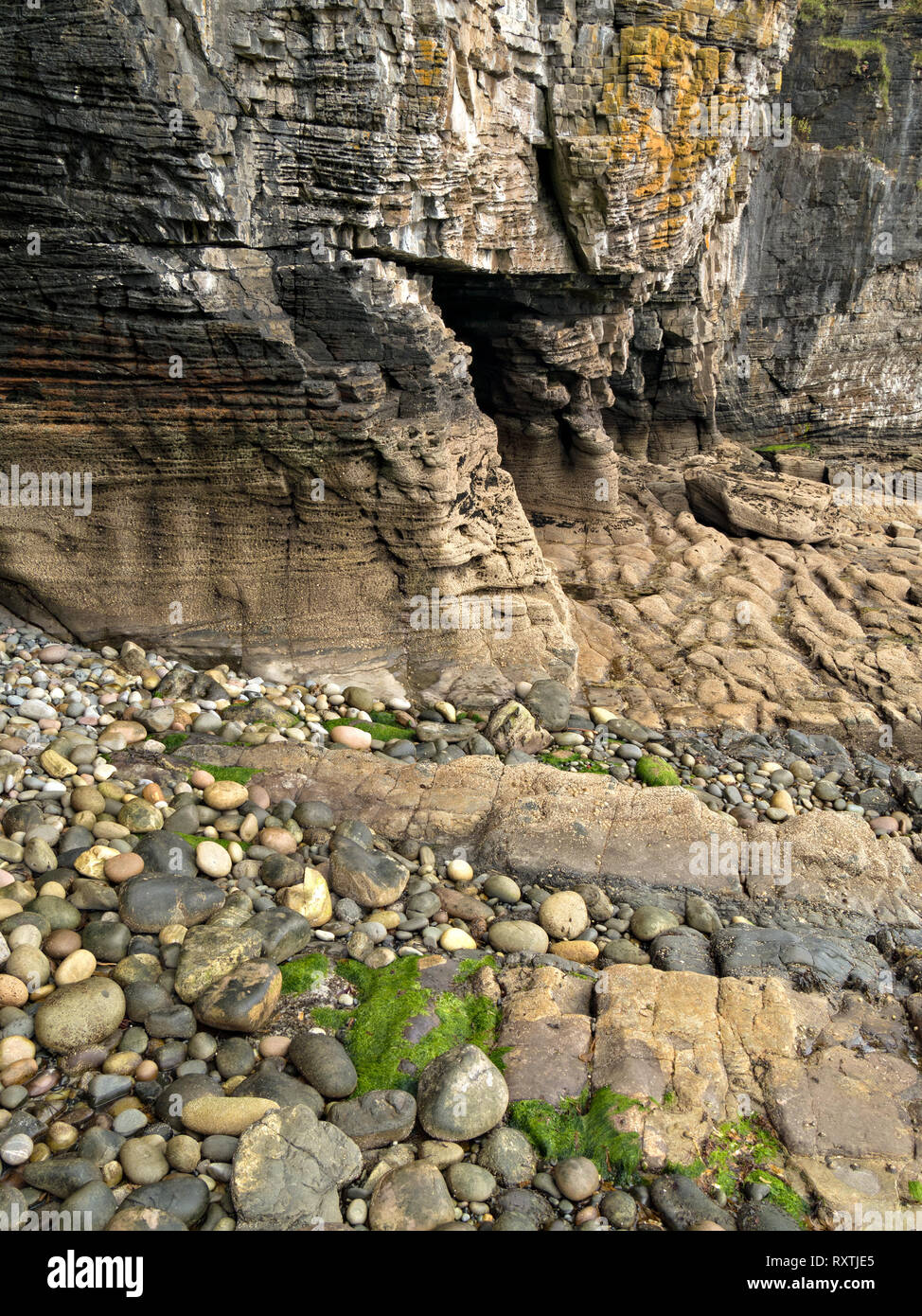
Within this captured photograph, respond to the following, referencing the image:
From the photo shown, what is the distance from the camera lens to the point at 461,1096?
5898 mm

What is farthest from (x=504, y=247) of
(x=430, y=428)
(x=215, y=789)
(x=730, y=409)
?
(x=730, y=409)

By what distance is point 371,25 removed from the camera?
8633mm

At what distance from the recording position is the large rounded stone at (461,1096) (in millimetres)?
5836

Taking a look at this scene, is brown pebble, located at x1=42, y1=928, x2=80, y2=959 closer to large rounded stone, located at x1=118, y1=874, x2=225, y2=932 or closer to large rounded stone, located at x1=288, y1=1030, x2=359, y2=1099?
large rounded stone, located at x1=118, y1=874, x2=225, y2=932

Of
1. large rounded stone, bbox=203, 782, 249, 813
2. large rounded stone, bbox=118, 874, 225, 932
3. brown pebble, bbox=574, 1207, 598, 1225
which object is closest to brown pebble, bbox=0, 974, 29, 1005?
large rounded stone, bbox=118, 874, 225, 932

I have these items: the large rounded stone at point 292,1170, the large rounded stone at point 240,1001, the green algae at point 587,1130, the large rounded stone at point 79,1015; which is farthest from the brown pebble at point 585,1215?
the large rounded stone at point 79,1015

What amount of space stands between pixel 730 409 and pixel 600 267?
13.8m

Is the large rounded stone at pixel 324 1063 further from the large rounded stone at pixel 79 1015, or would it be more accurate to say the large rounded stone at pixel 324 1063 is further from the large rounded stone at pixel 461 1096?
the large rounded stone at pixel 79 1015

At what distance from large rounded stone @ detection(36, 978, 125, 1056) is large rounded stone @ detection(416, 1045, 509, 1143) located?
2083 millimetres

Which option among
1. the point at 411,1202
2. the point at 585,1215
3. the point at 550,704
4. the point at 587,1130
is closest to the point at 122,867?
the point at 411,1202

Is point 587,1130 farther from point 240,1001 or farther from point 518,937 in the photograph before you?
point 240,1001

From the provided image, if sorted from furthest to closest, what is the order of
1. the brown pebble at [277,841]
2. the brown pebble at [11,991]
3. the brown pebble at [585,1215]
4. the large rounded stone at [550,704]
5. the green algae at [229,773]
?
the large rounded stone at [550,704]
the green algae at [229,773]
the brown pebble at [277,841]
the brown pebble at [11,991]
the brown pebble at [585,1215]

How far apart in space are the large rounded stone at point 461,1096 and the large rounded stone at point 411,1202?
365 mm

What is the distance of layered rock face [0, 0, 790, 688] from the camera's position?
8289mm
